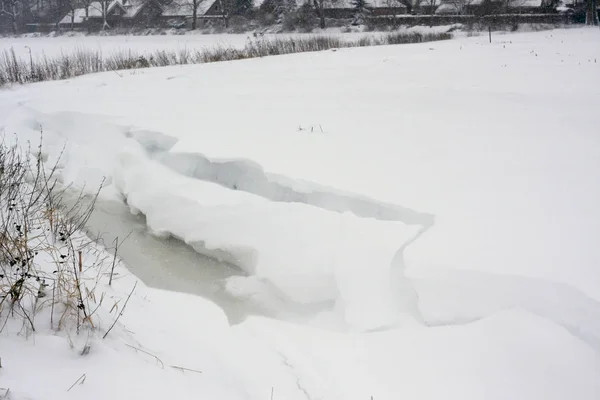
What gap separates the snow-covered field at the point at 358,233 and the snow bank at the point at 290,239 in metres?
0.02

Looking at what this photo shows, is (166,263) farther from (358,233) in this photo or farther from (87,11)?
(87,11)

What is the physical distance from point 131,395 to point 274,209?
7.91 ft

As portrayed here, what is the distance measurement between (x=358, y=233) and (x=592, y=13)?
31.0 m

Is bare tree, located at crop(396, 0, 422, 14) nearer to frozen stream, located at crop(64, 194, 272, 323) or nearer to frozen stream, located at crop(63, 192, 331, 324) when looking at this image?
frozen stream, located at crop(63, 192, 331, 324)

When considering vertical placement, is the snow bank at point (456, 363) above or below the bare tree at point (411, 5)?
below

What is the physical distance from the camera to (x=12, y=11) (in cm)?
4044

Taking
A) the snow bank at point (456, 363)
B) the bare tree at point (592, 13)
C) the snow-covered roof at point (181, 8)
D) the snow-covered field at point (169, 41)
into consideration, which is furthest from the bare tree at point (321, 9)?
the snow bank at point (456, 363)

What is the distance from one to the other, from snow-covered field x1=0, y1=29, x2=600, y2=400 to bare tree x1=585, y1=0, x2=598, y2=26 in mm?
24410

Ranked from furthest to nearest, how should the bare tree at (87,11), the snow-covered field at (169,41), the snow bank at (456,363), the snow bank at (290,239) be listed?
the bare tree at (87,11) < the snow-covered field at (169,41) < the snow bank at (290,239) < the snow bank at (456,363)

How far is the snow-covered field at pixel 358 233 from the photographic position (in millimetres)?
2371

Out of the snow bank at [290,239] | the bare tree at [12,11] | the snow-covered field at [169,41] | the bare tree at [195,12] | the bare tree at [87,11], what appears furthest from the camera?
the bare tree at [12,11]

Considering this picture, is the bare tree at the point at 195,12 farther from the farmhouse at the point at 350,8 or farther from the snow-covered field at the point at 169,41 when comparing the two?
the farmhouse at the point at 350,8

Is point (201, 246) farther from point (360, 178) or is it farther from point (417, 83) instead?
point (417, 83)

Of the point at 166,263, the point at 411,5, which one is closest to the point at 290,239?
the point at 166,263
